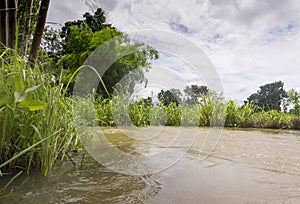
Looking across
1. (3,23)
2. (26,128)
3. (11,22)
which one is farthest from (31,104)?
(11,22)

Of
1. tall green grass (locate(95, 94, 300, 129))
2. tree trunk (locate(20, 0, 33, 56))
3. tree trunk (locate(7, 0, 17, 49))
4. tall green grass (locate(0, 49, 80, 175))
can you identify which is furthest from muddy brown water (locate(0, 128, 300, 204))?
tall green grass (locate(95, 94, 300, 129))

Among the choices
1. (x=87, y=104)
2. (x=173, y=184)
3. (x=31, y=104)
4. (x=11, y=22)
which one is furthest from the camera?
(x=87, y=104)

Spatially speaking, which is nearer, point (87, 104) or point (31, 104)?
point (31, 104)

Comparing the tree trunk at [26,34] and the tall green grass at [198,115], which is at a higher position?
the tree trunk at [26,34]

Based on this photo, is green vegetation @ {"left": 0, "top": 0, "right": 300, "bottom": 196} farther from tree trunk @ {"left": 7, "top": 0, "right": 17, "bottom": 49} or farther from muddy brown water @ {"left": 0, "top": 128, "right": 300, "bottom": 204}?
muddy brown water @ {"left": 0, "top": 128, "right": 300, "bottom": 204}

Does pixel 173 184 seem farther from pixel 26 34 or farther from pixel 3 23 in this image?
pixel 26 34

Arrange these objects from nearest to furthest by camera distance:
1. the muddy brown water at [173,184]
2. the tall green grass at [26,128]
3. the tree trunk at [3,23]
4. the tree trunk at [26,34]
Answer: the muddy brown water at [173,184], the tall green grass at [26,128], the tree trunk at [3,23], the tree trunk at [26,34]

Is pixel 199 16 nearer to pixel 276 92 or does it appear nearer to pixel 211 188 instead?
pixel 211 188

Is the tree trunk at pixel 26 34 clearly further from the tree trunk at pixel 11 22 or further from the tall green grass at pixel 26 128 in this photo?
the tall green grass at pixel 26 128

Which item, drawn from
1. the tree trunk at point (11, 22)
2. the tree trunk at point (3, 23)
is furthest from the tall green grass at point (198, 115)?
the tree trunk at point (3, 23)

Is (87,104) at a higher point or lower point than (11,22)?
lower

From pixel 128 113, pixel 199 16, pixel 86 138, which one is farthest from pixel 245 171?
pixel 128 113

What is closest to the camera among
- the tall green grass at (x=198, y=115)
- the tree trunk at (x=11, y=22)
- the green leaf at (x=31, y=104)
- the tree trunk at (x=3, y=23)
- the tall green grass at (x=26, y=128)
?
the green leaf at (x=31, y=104)

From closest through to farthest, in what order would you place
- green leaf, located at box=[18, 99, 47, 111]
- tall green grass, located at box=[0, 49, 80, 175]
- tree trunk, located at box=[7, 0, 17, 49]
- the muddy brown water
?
green leaf, located at box=[18, 99, 47, 111], the muddy brown water, tall green grass, located at box=[0, 49, 80, 175], tree trunk, located at box=[7, 0, 17, 49]
